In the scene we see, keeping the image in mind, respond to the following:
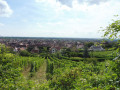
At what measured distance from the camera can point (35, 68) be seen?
65.7 feet

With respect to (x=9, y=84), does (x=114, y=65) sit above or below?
above

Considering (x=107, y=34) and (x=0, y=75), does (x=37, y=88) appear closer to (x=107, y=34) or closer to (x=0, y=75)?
(x=0, y=75)

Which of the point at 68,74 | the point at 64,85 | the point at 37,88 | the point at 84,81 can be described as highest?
the point at 84,81

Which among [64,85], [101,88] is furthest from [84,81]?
[64,85]

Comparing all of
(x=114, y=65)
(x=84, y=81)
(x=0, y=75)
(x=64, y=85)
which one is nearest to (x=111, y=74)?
(x=114, y=65)

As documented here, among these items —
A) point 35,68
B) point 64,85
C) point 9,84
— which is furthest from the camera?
point 35,68

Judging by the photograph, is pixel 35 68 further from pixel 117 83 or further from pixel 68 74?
pixel 117 83

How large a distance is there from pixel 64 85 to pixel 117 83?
15.6ft

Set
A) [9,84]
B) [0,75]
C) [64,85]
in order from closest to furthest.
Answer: [9,84] < [0,75] < [64,85]

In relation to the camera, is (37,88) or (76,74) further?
(76,74)

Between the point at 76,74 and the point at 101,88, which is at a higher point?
the point at 101,88

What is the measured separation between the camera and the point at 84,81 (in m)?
3.01

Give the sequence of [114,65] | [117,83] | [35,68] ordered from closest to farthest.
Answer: [117,83] < [114,65] < [35,68]

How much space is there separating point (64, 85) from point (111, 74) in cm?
458
